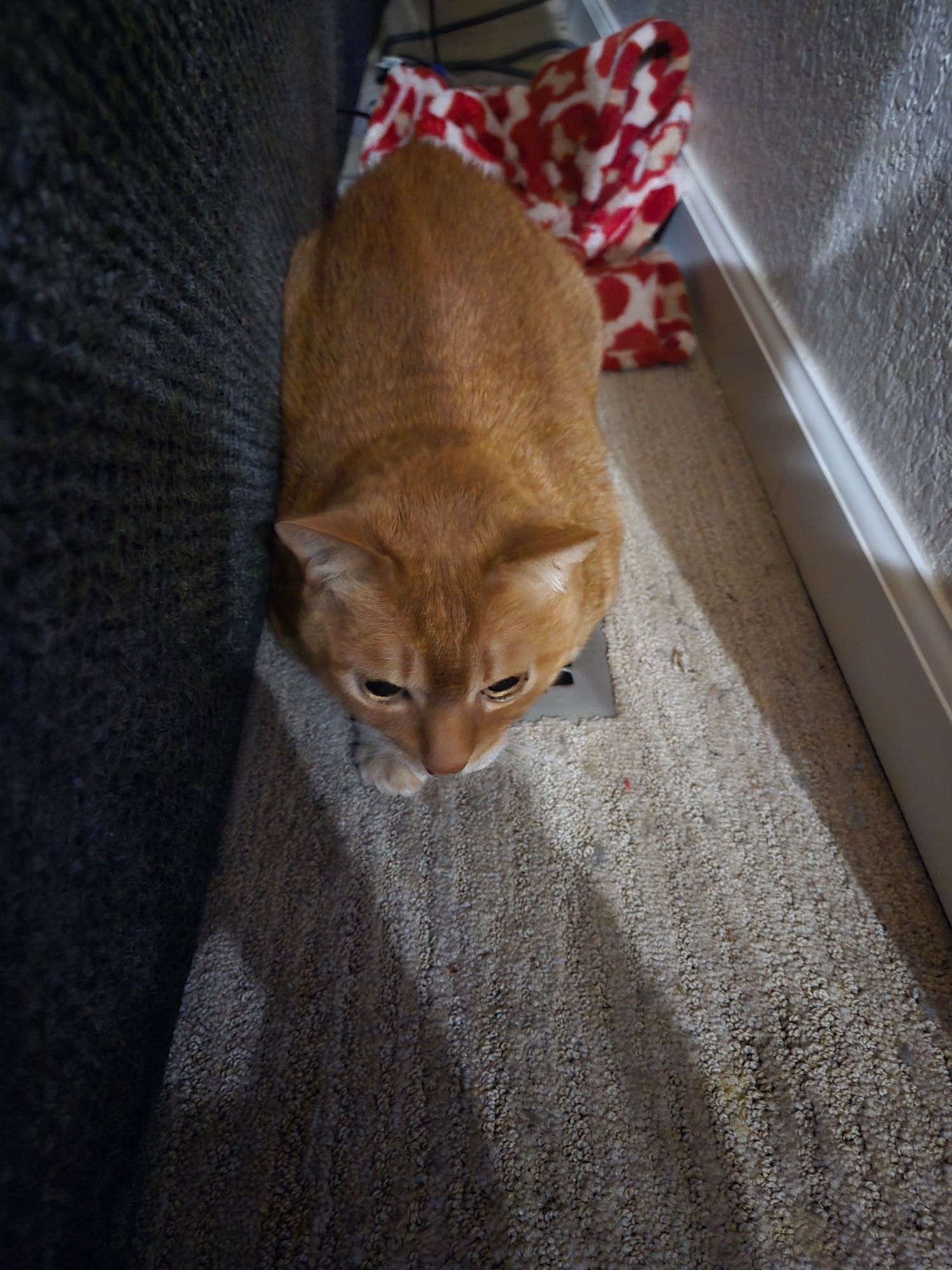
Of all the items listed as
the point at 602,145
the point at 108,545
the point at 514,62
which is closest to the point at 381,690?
the point at 108,545

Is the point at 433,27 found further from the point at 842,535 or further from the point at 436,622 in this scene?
the point at 436,622

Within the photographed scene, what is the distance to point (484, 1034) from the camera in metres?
0.77

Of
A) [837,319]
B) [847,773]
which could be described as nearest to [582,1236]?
[847,773]

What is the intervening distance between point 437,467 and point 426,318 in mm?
273

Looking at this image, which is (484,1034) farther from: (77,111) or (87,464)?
(77,111)

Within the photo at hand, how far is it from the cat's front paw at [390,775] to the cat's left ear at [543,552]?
1.12 ft

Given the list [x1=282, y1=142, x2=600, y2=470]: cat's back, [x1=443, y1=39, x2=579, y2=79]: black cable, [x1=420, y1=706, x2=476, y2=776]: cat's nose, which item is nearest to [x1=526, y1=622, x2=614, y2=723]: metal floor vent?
[x1=420, y1=706, x2=476, y2=776]: cat's nose

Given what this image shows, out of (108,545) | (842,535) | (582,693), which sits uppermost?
(108,545)

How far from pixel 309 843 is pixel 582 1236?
1.67ft

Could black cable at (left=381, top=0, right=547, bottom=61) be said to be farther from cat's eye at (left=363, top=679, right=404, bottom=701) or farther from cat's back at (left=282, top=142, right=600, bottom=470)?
cat's eye at (left=363, top=679, right=404, bottom=701)

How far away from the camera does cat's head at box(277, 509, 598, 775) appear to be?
0.69 m

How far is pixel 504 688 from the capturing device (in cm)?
81

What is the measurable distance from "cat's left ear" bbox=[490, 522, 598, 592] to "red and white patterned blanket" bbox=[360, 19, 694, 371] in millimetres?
928

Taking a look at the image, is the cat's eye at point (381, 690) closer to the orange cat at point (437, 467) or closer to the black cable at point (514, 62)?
the orange cat at point (437, 467)
